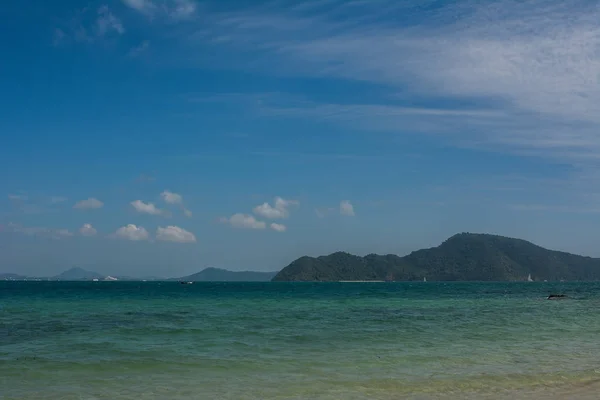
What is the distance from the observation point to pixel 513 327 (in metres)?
30.7

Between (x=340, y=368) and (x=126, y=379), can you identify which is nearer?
(x=126, y=379)

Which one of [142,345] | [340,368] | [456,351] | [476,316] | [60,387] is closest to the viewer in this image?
[60,387]

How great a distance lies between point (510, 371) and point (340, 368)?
16.1ft

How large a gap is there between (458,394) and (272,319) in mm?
22549

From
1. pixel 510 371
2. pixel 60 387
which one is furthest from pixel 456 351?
pixel 60 387

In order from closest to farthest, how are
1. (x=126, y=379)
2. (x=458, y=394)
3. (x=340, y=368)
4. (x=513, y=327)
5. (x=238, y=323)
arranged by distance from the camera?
(x=458, y=394) < (x=126, y=379) < (x=340, y=368) < (x=513, y=327) < (x=238, y=323)

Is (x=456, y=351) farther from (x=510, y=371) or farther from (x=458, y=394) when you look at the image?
(x=458, y=394)

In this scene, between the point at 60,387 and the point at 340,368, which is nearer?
the point at 60,387

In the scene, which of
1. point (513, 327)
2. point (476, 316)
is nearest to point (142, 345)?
point (513, 327)

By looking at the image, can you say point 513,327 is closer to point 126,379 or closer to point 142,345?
point 142,345

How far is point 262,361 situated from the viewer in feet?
62.8

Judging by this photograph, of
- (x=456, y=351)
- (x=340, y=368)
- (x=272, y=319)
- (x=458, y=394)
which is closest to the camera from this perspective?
(x=458, y=394)

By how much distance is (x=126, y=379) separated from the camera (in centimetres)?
1622

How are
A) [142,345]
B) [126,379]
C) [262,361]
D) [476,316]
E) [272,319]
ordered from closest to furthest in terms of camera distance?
[126,379], [262,361], [142,345], [272,319], [476,316]
